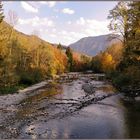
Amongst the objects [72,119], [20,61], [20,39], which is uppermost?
[20,39]

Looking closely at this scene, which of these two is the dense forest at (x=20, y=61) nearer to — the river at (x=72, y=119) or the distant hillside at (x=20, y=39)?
the distant hillside at (x=20, y=39)

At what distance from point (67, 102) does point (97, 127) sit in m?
13.2

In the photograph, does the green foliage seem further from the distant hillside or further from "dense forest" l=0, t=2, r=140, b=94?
the distant hillside

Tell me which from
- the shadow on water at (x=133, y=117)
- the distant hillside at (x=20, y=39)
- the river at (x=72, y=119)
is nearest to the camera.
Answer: the shadow on water at (x=133, y=117)

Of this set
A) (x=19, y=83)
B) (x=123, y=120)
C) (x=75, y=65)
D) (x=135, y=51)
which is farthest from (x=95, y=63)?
(x=123, y=120)

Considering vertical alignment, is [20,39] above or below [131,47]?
above

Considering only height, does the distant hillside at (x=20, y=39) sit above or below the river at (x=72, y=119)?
above

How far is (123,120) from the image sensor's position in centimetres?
2477

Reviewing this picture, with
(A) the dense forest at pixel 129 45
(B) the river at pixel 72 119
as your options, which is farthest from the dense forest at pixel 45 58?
(B) the river at pixel 72 119

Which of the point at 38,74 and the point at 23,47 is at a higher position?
the point at 23,47

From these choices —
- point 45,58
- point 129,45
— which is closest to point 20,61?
point 45,58

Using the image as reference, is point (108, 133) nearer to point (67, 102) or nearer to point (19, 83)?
point (67, 102)

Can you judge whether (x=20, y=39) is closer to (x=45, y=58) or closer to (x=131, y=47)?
(x=45, y=58)

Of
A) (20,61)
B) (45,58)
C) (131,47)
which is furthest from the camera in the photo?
(45,58)
